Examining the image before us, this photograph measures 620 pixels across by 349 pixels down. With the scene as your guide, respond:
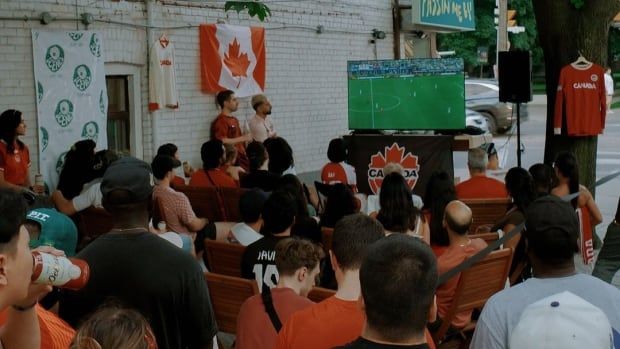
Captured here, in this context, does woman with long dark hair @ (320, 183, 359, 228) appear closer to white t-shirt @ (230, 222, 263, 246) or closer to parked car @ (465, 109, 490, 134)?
white t-shirt @ (230, 222, 263, 246)

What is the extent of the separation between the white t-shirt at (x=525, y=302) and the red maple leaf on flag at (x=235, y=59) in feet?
34.7

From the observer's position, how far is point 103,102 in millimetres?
11289

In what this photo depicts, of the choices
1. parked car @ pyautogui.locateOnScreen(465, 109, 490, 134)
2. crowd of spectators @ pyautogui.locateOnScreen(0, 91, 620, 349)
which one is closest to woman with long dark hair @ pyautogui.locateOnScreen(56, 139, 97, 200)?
crowd of spectators @ pyautogui.locateOnScreen(0, 91, 620, 349)

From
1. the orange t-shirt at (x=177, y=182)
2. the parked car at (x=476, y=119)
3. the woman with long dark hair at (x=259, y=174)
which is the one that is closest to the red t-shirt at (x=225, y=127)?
the orange t-shirt at (x=177, y=182)

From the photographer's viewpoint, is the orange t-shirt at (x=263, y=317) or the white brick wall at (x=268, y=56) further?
the white brick wall at (x=268, y=56)

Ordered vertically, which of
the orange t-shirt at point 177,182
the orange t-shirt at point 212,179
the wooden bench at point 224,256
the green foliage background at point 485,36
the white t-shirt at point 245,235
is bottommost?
the wooden bench at point 224,256

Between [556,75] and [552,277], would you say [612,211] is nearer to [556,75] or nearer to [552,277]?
[556,75]

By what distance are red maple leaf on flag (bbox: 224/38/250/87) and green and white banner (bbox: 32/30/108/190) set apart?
265 cm

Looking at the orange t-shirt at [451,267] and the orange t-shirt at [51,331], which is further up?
the orange t-shirt at [51,331]

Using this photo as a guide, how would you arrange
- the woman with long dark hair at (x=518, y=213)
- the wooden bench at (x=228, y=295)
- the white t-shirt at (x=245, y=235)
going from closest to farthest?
the wooden bench at (x=228, y=295) < the white t-shirt at (x=245, y=235) < the woman with long dark hair at (x=518, y=213)

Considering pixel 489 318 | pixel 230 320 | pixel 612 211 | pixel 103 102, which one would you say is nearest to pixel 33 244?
pixel 230 320

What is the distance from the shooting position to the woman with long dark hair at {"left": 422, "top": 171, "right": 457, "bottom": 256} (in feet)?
20.9

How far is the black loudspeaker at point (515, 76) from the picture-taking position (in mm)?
12312

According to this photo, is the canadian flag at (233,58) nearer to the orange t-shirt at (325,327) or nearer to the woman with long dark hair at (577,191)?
the woman with long dark hair at (577,191)
